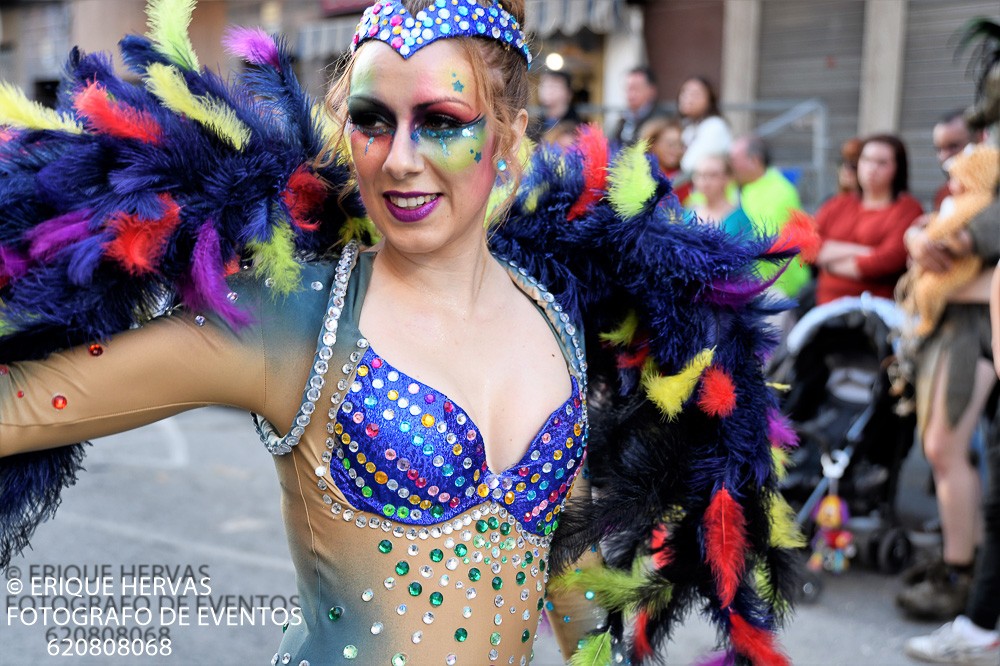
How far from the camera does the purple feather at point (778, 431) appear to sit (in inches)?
78.9

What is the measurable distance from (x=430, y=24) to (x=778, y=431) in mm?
1036

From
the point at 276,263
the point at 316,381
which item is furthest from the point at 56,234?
the point at 316,381

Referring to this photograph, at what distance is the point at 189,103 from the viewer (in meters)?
1.55

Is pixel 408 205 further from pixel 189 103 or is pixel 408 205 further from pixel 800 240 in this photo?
pixel 800 240

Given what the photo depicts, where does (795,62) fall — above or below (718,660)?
above

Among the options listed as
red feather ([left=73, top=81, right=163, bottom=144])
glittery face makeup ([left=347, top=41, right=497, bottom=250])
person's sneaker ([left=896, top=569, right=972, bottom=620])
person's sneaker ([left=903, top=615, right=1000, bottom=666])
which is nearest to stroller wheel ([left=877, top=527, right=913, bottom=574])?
person's sneaker ([left=896, top=569, right=972, bottom=620])

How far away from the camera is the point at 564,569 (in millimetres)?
1812

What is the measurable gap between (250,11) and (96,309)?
14161 mm

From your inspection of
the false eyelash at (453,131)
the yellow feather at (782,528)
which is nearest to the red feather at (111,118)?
the false eyelash at (453,131)

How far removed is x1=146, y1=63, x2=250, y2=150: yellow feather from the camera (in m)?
1.55

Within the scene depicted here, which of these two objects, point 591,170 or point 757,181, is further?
point 757,181

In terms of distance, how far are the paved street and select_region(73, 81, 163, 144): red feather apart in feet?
7.88

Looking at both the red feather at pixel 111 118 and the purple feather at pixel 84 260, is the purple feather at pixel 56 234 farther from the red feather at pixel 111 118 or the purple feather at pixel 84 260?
the red feather at pixel 111 118

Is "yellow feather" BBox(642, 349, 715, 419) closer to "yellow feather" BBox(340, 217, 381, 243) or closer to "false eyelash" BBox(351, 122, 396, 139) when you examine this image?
"yellow feather" BBox(340, 217, 381, 243)
